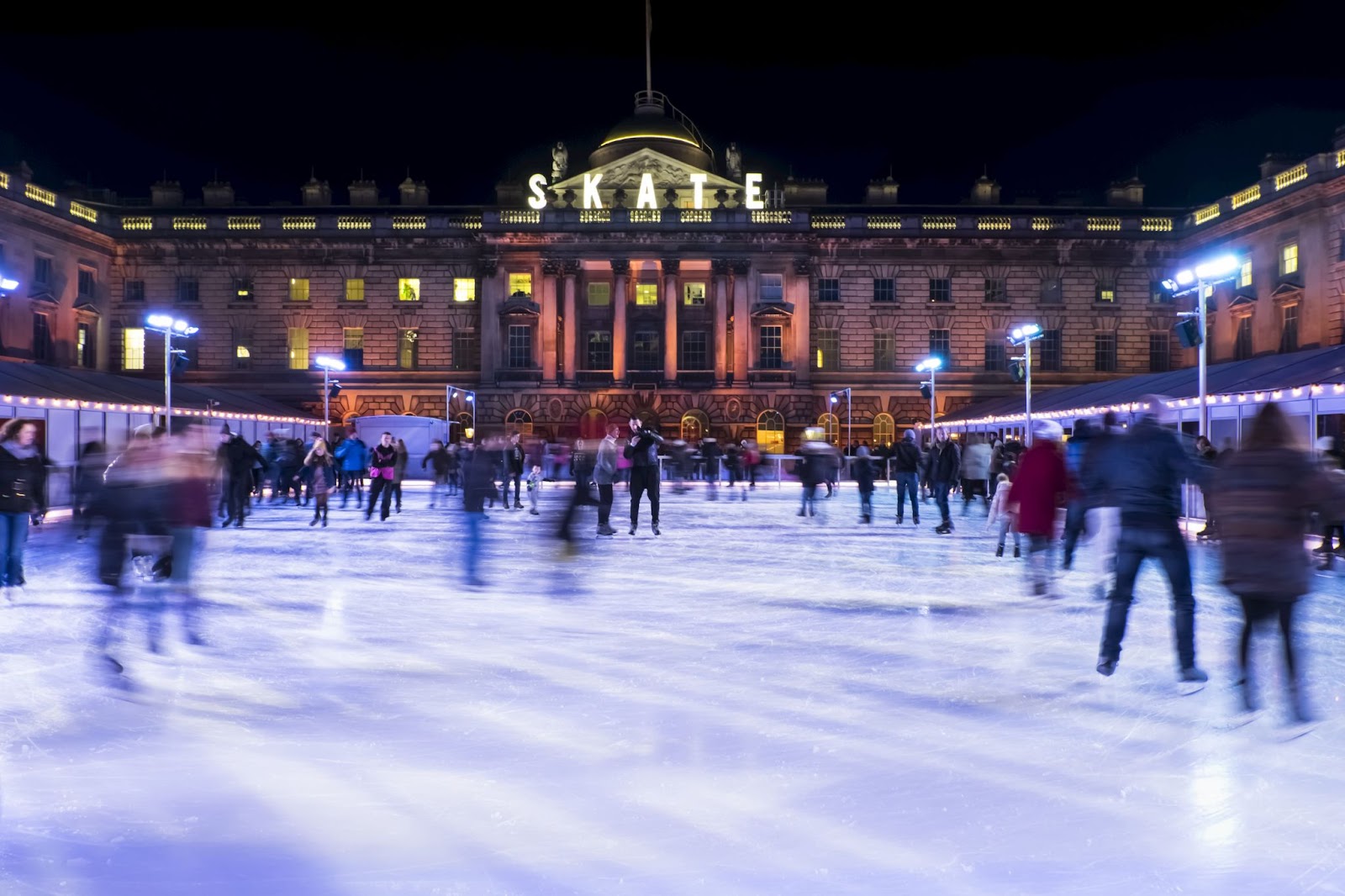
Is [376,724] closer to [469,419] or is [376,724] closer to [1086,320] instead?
[469,419]

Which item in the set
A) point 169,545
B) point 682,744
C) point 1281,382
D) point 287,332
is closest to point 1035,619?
point 682,744

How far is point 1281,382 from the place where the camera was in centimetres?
2145

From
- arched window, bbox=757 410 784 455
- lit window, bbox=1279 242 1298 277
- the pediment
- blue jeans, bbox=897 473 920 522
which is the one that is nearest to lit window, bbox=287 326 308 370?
the pediment

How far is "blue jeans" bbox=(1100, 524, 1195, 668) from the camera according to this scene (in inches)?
229

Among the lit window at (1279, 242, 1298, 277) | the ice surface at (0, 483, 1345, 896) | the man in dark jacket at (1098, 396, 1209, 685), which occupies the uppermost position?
the lit window at (1279, 242, 1298, 277)

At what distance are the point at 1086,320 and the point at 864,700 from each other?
49913 millimetres

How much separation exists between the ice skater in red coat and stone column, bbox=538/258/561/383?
41.6 metres

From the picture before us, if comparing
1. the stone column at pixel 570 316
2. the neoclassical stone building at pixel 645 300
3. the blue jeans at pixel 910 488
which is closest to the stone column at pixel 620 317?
the neoclassical stone building at pixel 645 300

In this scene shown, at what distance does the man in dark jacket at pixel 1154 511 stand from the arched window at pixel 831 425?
43.6 meters

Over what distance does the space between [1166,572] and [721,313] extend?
44.9 m

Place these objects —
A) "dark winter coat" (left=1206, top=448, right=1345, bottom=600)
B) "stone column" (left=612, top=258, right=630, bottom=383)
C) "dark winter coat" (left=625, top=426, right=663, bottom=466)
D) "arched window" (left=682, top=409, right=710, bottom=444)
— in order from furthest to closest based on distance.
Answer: "stone column" (left=612, top=258, right=630, bottom=383), "arched window" (left=682, top=409, right=710, bottom=444), "dark winter coat" (left=625, top=426, right=663, bottom=466), "dark winter coat" (left=1206, top=448, right=1345, bottom=600)

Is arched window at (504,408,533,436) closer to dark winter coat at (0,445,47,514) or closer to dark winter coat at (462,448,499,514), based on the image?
dark winter coat at (462,448,499,514)

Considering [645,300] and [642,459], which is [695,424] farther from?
[642,459]

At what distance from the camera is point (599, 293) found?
51500 mm
